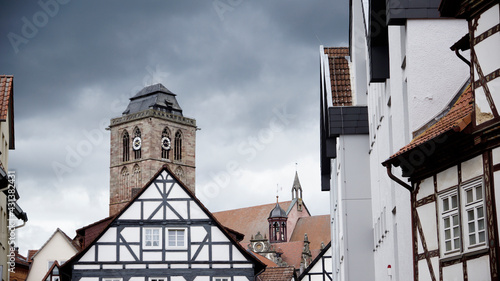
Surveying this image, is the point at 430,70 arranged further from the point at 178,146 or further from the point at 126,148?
the point at 126,148

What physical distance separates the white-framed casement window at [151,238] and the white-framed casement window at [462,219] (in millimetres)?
24523

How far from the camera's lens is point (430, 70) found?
14.7 meters

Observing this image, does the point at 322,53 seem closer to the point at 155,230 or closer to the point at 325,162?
the point at 325,162

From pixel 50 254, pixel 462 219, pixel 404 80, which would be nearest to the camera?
pixel 462 219

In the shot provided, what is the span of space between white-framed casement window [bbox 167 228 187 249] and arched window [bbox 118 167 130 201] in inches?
3378

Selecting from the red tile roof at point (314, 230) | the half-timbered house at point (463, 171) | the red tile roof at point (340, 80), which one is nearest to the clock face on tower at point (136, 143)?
the red tile roof at point (314, 230)

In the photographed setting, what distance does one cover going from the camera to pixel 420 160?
14008 millimetres

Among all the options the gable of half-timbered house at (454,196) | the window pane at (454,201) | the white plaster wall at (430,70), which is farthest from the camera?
the white plaster wall at (430,70)

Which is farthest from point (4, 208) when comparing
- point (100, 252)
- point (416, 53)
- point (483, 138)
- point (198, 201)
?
point (483, 138)

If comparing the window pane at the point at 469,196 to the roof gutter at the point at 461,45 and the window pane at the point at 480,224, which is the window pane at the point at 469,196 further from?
the roof gutter at the point at 461,45

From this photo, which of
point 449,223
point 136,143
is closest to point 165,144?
point 136,143

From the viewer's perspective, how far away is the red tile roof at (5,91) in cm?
2628

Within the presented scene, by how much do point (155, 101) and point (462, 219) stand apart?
116079mm

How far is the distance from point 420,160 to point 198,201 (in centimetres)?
2390
